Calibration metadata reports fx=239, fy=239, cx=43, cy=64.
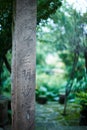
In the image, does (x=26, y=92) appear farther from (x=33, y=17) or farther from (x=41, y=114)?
(x=41, y=114)

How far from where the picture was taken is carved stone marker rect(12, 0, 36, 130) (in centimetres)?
357

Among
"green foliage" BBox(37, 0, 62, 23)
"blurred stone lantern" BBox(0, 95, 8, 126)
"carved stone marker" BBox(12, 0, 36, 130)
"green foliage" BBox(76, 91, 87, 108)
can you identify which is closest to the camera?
"carved stone marker" BBox(12, 0, 36, 130)

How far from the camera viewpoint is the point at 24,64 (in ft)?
11.9

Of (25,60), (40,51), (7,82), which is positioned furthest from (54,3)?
(40,51)

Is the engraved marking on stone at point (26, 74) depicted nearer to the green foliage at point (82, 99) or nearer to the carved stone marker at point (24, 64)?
the carved stone marker at point (24, 64)

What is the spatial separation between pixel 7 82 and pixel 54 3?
4.28 meters

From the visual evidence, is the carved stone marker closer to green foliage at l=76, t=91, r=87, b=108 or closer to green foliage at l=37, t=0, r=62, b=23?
green foliage at l=37, t=0, r=62, b=23

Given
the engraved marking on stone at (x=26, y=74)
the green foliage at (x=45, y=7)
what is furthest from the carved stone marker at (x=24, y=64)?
the green foliage at (x=45, y=7)

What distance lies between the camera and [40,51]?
16391 millimetres

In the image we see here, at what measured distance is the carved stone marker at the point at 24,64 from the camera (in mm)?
3572

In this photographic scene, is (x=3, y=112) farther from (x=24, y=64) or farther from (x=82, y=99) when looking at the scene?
(x=24, y=64)

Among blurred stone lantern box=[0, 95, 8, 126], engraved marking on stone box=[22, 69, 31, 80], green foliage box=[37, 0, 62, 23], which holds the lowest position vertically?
blurred stone lantern box=[0, 95, 8, 126]

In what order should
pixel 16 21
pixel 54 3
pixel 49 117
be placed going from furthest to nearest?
1. pixel 49 117
2. pixel 54 3
3. pixel 16 21

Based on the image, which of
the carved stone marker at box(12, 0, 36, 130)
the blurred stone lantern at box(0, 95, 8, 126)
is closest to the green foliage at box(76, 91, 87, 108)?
the blurred stone lantern at box(0, 95, 8, 126)
